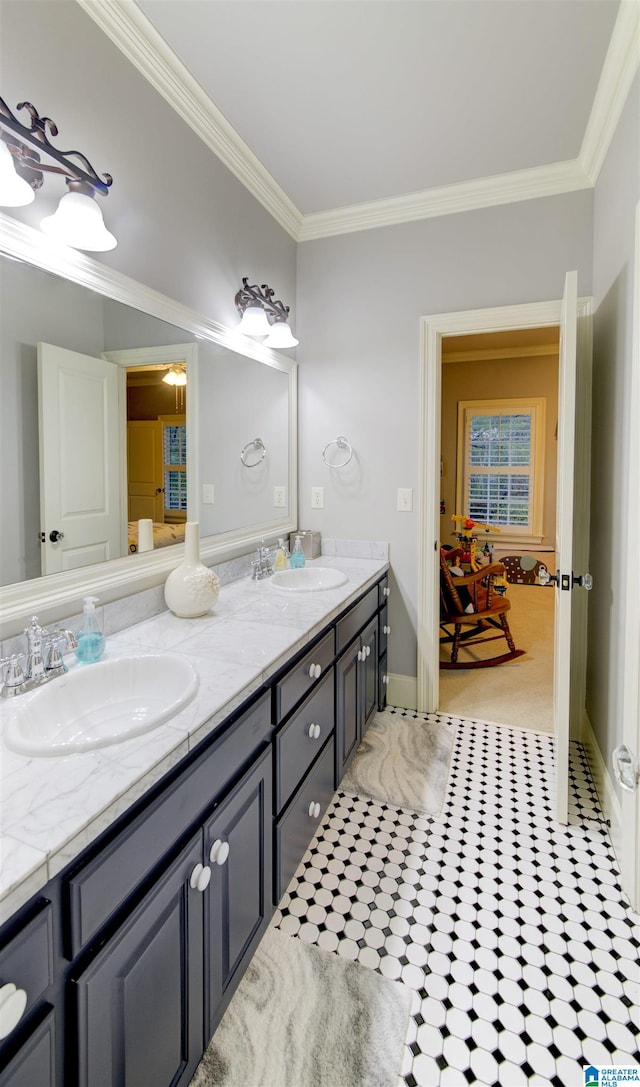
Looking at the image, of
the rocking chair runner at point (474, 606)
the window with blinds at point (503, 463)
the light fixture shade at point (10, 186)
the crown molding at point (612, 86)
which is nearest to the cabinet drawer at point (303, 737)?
the light fixture shade at point (10, 186)

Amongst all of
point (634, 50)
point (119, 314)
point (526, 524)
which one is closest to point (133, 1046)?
point (119, 314)

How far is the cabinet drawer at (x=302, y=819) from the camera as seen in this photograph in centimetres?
143

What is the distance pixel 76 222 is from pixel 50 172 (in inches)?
5.2

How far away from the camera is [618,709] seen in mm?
1784

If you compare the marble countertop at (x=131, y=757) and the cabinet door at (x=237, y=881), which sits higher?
the marble countertop at (x=131, y=757)

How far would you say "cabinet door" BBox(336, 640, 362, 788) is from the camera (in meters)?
1.91

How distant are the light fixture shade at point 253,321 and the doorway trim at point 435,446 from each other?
832 millimetres

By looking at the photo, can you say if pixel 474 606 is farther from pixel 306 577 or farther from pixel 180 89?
pixel 180 89

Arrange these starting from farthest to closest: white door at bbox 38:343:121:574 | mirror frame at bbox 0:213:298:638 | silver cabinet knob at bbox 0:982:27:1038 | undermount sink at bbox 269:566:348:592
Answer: undermount sink at bbox 269:566:348:592, white door at bbox 38:343:121:574, mirror frame at bbox 0:213:298:638, silver cabinet knob at bbox 0:982:27:1038

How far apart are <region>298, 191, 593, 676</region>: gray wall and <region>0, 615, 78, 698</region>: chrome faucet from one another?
1.78 m

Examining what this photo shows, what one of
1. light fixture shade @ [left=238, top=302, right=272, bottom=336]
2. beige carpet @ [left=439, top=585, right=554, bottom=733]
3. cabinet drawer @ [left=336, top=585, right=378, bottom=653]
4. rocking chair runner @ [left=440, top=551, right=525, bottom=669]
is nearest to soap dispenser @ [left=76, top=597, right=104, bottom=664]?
cabinet drawer @ [left=336, top=585, right=378, bottom=653]

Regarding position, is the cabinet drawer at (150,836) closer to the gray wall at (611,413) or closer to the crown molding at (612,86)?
the gray wall at (611,413)

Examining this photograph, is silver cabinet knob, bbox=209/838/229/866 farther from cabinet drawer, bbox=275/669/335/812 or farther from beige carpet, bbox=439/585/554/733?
beige carpet, bbox=439/585/554/733

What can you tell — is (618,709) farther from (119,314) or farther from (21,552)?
(119,314)
